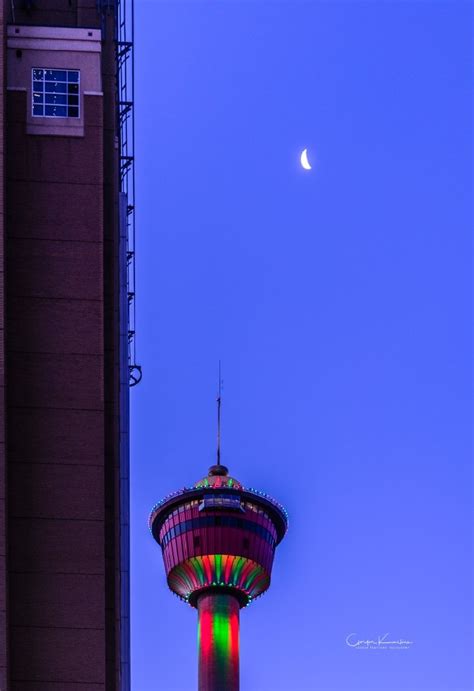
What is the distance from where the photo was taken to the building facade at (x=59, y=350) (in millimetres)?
51688

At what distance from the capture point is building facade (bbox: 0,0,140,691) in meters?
51.7

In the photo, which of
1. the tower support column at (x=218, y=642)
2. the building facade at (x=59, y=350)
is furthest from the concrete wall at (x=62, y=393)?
the tower support column at (x=218, y=642)

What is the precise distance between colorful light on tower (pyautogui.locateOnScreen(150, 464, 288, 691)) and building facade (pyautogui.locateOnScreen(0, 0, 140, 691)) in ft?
320

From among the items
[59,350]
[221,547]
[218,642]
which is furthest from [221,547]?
[59,350]

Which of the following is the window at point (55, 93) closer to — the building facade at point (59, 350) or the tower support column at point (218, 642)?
the building facade at point (59, 350)

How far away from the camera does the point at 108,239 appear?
190 feet

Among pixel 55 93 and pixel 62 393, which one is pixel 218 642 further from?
pixel 55 93

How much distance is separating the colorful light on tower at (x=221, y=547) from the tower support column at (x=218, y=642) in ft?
0.36

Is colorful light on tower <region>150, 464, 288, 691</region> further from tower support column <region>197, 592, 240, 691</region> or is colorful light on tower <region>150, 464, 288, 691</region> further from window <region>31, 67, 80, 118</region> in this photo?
window <region>31, 67, 80, 118</region>

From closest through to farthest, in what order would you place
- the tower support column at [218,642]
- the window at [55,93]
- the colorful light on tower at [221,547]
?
1. the window at [55,93]
2. the tower support column at [218,642]
3. the colorful light on tower at [221,547]

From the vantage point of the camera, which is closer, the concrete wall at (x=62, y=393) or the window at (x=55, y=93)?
the concrete wall at (x=62, y=393)

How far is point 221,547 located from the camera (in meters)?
154

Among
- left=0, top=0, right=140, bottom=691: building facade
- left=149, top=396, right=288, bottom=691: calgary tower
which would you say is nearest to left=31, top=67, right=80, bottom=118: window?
left=0, top=0, right=140, bottom=691: building facade

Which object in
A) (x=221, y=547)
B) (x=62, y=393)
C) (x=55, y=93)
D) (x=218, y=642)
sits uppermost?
(x=221, y=547)
